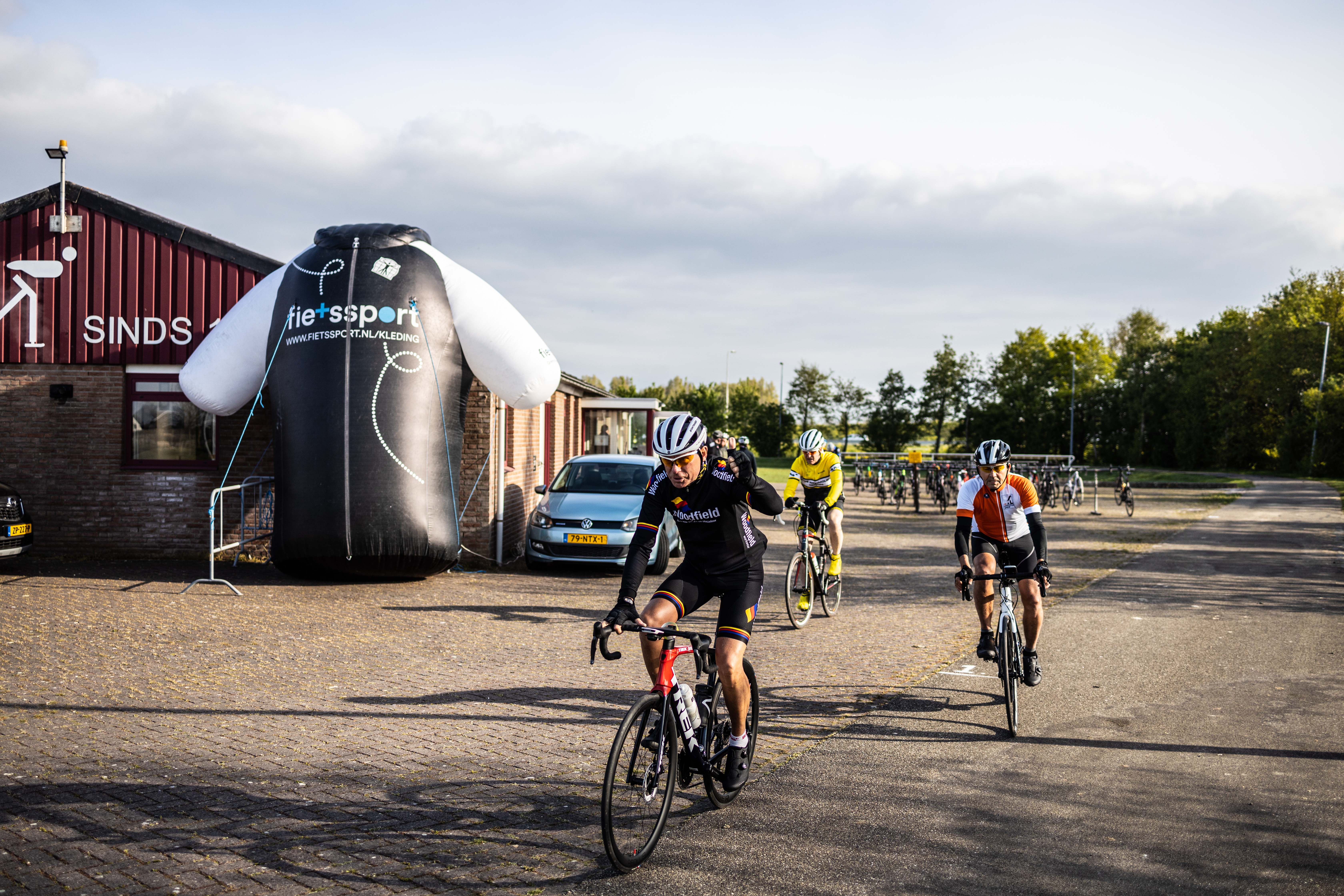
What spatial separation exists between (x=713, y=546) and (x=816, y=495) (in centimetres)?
591

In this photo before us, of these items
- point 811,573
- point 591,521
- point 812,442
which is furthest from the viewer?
point 591,521

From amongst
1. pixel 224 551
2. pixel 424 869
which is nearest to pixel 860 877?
pixel 424 869

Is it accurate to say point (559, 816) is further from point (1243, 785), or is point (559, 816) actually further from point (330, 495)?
point (330, 495)

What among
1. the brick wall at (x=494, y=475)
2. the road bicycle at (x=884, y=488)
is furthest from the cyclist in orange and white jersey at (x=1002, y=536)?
the road bicycle at (x=884, y=488)

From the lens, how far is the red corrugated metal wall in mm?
13953

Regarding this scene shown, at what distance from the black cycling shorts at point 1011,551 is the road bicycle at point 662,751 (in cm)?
287

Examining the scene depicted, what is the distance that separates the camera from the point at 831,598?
10.9m

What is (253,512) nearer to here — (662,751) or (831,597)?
(831,597)

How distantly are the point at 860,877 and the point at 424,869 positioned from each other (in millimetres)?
1750

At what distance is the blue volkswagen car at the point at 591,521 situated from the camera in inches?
511

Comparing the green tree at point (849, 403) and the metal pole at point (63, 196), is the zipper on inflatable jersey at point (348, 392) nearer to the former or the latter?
the metal pole at point (63, 196)

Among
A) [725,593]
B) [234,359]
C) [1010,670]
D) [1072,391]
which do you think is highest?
[1072,391]

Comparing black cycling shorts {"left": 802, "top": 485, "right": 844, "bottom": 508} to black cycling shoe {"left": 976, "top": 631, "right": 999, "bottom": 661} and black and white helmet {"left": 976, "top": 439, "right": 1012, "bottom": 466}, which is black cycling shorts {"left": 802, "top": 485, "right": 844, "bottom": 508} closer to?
black and white helmet {"left": 976, "top": 439, "right": 1012, "bottom": 466}

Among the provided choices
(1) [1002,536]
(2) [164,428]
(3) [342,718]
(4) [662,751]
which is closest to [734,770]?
(4) [662,751]
